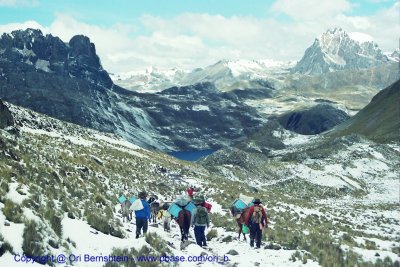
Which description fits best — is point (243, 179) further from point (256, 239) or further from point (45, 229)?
point (45, 229)

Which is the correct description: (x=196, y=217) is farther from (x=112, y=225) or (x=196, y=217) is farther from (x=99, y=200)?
(x=99, y=200)

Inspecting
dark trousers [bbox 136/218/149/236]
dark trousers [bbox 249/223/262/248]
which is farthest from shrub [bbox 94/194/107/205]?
dark trousers [bbox 249/223/262/248]

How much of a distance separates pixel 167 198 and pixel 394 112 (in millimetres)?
156351

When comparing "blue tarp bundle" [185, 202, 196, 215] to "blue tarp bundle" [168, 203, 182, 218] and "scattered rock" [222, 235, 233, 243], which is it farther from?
"scattered rock" [222, 235, 233, 243]

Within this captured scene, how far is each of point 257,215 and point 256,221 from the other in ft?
0.87

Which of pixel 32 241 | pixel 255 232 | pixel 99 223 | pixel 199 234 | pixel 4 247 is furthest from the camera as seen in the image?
pixel 255 232

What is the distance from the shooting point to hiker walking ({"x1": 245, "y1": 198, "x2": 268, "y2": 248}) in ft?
A: 61.1

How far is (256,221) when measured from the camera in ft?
61.3

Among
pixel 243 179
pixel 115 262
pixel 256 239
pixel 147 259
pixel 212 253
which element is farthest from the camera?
pixel 243 179

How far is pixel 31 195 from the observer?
15.8 metres

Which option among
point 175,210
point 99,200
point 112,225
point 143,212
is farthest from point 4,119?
point 175,210

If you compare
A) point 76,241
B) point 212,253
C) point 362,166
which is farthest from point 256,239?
point 362,166

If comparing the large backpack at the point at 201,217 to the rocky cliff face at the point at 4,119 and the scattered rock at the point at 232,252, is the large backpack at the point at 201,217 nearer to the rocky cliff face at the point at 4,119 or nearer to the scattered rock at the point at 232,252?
the scattered rock at the point at 232,252

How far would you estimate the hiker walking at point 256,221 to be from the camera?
18.6 metres
